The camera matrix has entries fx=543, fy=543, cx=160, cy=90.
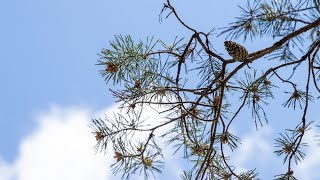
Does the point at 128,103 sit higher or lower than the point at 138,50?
lower

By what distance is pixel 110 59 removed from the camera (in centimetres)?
146

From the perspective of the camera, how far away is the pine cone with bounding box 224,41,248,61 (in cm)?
123

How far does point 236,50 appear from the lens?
1.24 meters

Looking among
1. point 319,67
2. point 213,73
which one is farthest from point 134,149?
point 319,67

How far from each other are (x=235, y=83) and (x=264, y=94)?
0.09 meters

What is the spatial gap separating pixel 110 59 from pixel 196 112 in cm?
28

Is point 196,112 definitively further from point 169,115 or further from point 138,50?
point 138,50

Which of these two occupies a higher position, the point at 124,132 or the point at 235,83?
the point at 235,83

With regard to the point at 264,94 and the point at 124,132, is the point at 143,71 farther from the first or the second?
the point at 264,94

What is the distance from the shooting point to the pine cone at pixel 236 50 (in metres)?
1.23

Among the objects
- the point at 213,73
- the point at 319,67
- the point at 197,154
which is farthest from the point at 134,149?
the point at 319,67

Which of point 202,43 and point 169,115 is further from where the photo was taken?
point 169,115

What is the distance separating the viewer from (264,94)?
4.83 ft

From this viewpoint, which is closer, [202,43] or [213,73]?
[202,43]
